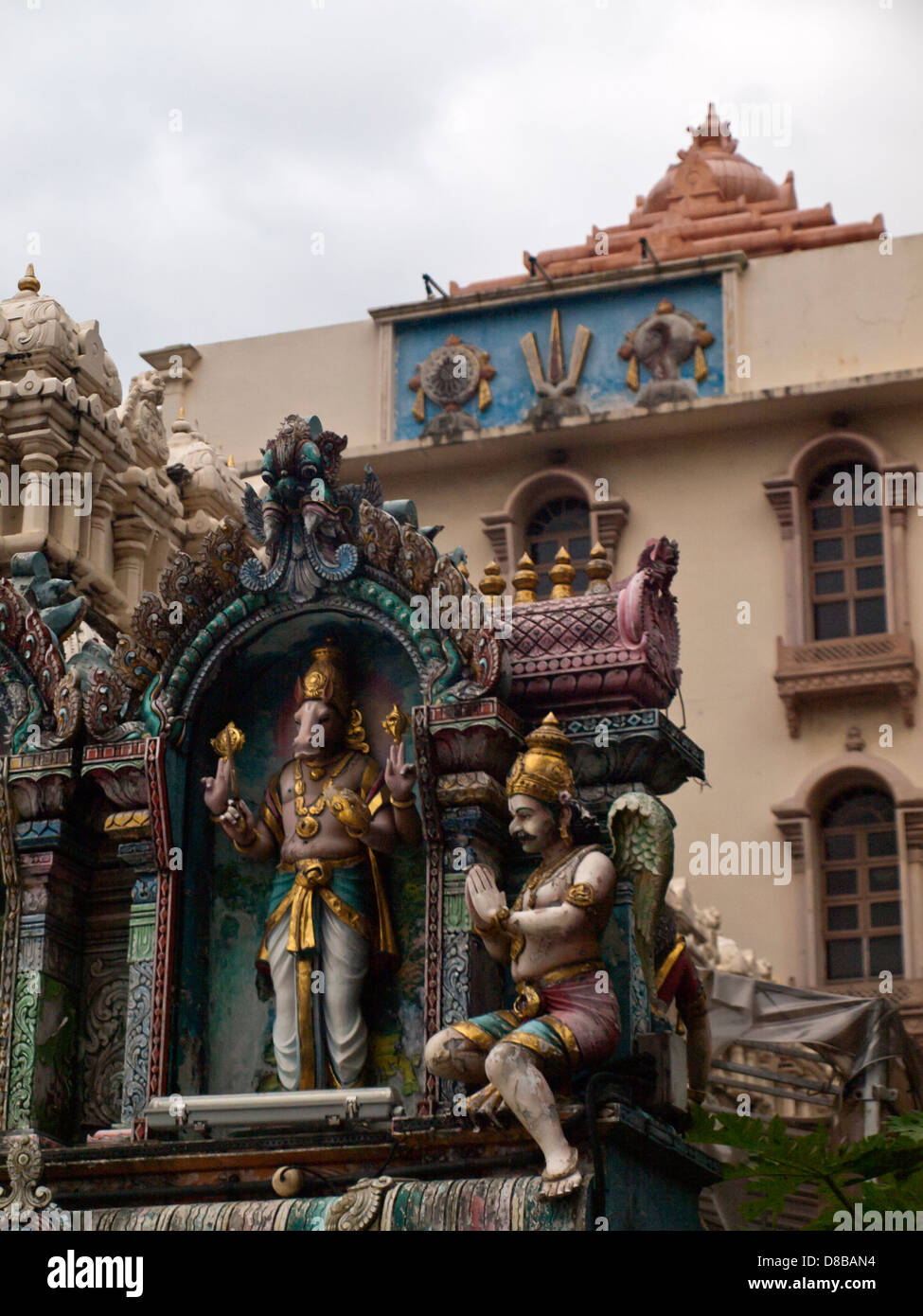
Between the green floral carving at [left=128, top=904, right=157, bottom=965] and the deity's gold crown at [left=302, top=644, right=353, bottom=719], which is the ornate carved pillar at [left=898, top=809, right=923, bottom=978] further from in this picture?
the green floral carving at [left=128, top=904, right=157, bottom=965]

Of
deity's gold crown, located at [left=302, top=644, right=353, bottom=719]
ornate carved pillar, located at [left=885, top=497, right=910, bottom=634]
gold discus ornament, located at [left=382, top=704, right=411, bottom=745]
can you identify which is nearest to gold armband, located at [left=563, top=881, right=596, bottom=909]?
gold discus ornament, located at [left=382, top=704, right=411, bottom=745]

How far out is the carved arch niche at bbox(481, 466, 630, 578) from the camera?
28594mm

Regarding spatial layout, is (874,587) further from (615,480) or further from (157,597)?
(157,597)

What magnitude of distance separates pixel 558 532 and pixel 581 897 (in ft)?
61.2

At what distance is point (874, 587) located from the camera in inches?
1092

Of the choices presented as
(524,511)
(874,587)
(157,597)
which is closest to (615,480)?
(524,511)

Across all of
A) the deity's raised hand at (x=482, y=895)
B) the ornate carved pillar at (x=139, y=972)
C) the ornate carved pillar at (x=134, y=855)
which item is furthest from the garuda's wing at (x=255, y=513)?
the deity's raised hand at (x=482, y=895)

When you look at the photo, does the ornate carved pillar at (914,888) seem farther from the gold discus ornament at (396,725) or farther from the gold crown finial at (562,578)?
the gold discus ornament at (396,725)

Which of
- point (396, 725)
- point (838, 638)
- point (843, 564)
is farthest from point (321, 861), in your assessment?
point (843, 564)

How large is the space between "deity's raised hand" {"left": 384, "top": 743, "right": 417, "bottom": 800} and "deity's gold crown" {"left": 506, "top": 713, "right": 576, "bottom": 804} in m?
0.70

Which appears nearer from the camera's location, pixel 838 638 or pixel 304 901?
pixel 304 901

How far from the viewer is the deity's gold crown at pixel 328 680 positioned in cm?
1242

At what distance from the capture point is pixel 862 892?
2661cm

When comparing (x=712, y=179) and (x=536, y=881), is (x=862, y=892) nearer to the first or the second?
(x=712, y=179)
